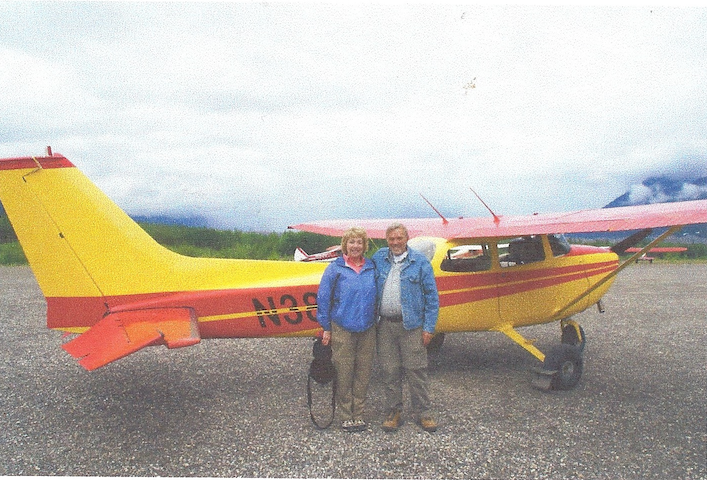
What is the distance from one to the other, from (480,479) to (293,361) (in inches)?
134

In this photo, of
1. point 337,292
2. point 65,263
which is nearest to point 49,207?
point 65,263

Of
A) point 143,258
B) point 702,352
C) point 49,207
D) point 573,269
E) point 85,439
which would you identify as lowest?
point 702,352

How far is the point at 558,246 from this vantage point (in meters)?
5.98

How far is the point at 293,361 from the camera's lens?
6.40 metres

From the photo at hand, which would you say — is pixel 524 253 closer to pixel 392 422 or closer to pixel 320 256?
pixel 392 422

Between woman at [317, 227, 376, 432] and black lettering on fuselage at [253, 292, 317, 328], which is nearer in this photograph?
woman at [317, 227, 376, 432]

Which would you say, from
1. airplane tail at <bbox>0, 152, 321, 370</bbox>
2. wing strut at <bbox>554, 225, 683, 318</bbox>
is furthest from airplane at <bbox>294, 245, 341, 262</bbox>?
airplane tail at <bbox>0, 152, 321, 370</bbox>

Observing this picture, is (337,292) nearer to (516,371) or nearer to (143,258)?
(143,258)

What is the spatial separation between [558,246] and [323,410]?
354cm

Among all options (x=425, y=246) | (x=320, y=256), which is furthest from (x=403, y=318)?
(x=320, y=256)

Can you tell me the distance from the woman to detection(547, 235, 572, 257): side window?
2918mm

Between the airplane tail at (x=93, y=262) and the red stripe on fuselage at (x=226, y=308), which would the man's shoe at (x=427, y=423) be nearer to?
the red stripe on fuselage at (x=226, y=308)

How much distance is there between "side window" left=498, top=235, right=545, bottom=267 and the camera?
5.73 m

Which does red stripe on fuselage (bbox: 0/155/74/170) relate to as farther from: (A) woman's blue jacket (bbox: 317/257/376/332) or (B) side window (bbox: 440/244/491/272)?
(B) side window (bbox: 440/244/491/272)
